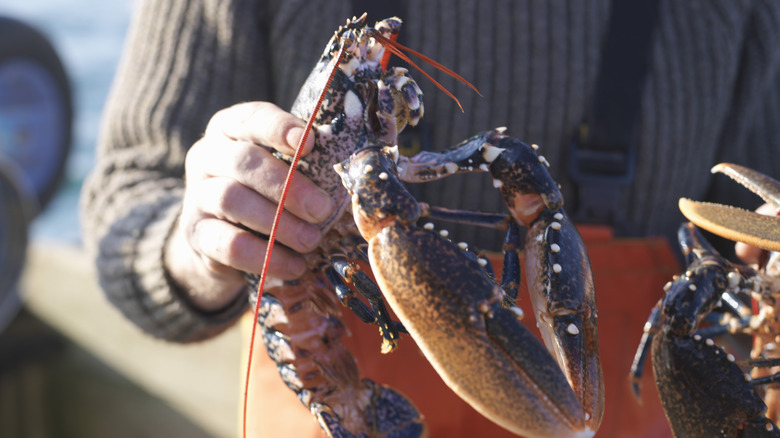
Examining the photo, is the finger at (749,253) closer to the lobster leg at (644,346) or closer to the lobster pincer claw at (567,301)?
the lobster leg at (644,346)

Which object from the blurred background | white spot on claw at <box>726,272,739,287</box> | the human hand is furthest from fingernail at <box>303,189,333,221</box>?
the blurred background

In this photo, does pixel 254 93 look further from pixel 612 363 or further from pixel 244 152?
pixel 612 363

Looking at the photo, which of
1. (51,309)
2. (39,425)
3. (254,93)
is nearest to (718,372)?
(254,93)

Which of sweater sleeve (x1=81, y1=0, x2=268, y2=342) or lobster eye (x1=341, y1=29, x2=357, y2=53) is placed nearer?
lobster eye (x1=341, y1=29, x2=357, y2=53)

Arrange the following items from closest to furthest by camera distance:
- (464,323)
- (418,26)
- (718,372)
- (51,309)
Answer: (464,323), (718,372), (418,26), (51,309)

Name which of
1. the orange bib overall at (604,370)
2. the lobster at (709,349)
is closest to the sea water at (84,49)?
the orange bib overall at (604,370)

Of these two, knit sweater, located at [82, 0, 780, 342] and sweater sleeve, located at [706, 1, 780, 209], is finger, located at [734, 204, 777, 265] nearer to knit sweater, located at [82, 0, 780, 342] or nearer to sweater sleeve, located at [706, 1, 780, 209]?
knit sweater, located at [82, 0, 780, 342]

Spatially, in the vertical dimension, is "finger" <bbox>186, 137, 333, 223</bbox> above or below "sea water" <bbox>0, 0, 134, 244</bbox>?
above

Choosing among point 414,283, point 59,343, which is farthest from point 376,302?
point 59,343
